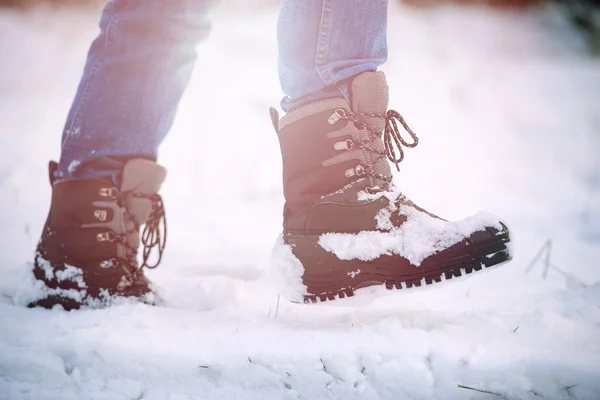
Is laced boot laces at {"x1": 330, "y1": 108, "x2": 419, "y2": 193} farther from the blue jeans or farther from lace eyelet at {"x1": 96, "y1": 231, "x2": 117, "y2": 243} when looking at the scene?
lace eyelet at {"x1": 96, "y1": 231, "x2": 117, "y2": 243}

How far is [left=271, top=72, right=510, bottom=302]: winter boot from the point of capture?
108 cm

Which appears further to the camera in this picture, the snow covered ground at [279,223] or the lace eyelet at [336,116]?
the lace eyelet at [336,116]

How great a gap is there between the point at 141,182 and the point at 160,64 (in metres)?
0.40

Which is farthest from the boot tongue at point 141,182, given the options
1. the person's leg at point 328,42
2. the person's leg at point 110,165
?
the person's leg at point 328,42

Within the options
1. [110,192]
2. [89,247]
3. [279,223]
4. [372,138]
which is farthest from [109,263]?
[279,223]

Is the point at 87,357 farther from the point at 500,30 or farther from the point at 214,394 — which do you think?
the point at 500,30

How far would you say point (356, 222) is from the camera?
115 centimetres

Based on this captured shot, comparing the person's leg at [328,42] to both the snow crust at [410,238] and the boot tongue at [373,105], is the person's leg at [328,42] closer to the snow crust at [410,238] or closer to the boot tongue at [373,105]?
the boot tongue at [373,105]

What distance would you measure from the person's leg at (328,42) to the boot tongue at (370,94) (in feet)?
0.08

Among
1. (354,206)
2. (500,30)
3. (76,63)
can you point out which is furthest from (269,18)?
(354,206)

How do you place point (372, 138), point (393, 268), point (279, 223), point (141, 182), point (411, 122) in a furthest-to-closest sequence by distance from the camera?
point (411, 122) < point (279, 223) < point (141, 182) < point (372, 138) < point (393, 268)

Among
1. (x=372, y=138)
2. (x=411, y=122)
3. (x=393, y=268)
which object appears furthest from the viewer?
(x=411, y=122)

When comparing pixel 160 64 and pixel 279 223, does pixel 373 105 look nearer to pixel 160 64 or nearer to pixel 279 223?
pixel 160 64

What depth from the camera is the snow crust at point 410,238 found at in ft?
3.57
